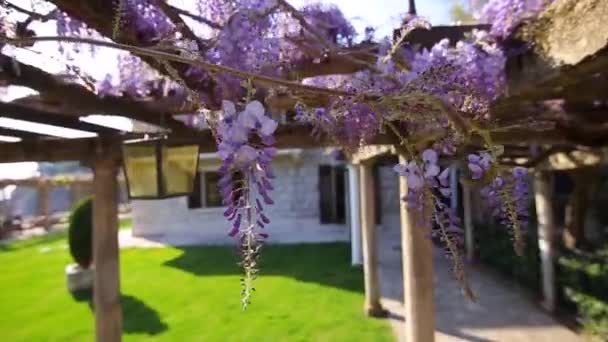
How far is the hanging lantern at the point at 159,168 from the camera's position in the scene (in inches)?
90.4

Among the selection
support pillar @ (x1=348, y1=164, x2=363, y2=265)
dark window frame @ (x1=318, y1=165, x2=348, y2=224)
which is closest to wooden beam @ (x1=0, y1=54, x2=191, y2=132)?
support pillar @ (x1=348, y1=164, x2=363, y2=265)

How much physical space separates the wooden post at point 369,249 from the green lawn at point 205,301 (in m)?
0.23

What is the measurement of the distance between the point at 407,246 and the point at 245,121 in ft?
9.17

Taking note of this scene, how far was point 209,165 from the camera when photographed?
12.4 meters

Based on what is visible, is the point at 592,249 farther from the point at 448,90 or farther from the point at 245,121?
the point at 245,121

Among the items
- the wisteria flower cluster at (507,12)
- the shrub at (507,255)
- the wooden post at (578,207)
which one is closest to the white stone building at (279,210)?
the shrub at (507,255)

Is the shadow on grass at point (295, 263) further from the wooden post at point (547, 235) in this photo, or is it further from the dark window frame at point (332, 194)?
the wooden post at point (547, 235)

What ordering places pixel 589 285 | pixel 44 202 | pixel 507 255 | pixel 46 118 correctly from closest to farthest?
1. pixel 46 118
2. pixel 589 285
3. pixel 507 255
4. pixel 44 202

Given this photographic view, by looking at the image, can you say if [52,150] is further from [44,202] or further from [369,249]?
[44,202]

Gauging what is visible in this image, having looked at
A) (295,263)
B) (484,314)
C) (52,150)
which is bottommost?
(484,314)

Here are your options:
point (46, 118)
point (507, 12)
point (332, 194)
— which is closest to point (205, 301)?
point (46, 118)

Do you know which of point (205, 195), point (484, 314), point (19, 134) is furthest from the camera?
point (205, 195)

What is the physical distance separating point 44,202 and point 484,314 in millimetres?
16021

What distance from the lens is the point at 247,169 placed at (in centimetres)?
67
